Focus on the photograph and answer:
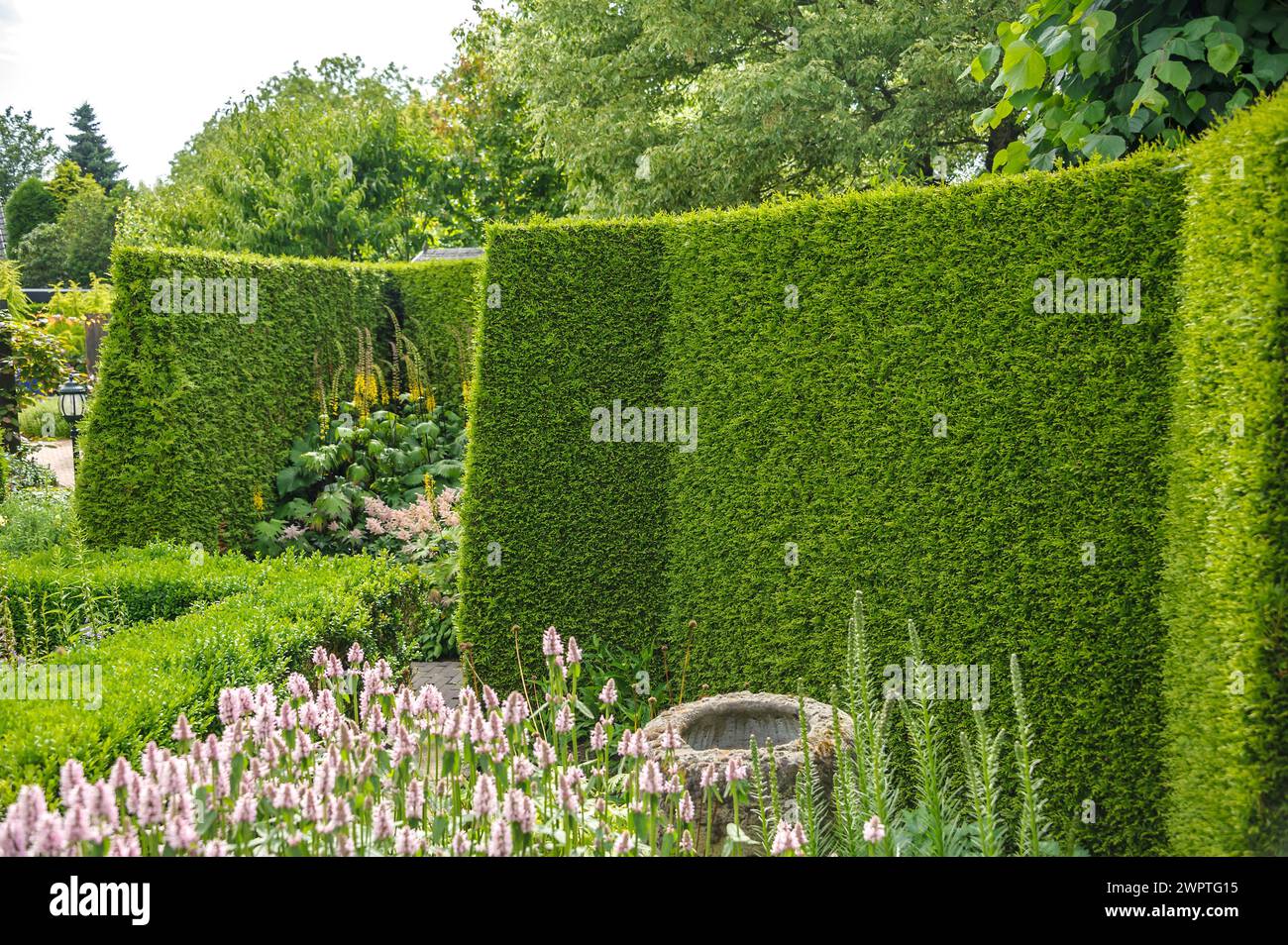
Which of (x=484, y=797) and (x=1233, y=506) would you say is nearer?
(x=484, y=797)

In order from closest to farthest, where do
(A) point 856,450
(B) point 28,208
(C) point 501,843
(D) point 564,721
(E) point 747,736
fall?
1. (C) point 501,843
2. (D) point 564,721
3. (E) point 747,736
4. (A) point 856,450
5. (B) point 28,208

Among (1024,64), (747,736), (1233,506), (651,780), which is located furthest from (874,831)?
(1024,64)

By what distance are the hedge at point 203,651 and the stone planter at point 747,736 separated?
6.66 ft

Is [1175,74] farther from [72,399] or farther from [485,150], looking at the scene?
[485,150]

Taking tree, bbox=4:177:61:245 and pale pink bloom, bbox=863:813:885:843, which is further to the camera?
tree, bbox=4:177:61:245

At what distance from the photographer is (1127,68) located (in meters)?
5.50

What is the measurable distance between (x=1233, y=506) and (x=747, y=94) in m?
12.5

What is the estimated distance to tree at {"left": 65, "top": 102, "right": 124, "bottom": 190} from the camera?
63844mm

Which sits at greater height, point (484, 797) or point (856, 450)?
point (856, 450)

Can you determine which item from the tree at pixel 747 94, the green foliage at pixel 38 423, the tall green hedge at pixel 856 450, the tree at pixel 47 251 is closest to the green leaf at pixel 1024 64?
the tall green hedge at pixel 856 450

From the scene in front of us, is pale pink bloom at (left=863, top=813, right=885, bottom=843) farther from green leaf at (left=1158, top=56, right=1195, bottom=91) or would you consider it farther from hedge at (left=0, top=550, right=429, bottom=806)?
green leaf at (left=1158, top=56, right=1195, bottom=91)

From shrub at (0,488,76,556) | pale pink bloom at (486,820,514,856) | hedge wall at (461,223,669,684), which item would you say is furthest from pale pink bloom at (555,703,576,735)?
shrub at (0,488,76,556)

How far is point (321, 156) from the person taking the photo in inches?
914

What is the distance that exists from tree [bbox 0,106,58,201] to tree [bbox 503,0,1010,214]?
153 ft
